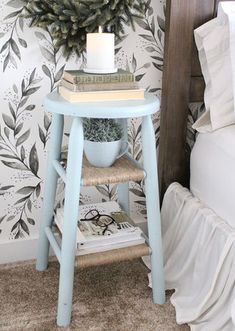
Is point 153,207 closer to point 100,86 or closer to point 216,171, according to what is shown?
point 216,171

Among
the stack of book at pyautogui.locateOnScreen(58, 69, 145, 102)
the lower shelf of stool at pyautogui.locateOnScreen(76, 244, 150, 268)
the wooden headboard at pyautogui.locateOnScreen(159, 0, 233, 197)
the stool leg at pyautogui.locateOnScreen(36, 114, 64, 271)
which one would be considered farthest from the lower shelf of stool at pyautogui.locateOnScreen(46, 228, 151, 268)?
the stack of book at pyautogui.locateOnScreen(58, 69, 145, 102)

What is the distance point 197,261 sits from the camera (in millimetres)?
1461

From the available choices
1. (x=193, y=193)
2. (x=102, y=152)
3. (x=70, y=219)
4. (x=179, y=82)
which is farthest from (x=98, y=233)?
(x=179, y=82)

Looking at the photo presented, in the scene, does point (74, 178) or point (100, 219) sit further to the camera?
point (100, 219)

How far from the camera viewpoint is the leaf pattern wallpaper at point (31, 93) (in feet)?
4.84

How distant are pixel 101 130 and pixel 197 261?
533 millimetres

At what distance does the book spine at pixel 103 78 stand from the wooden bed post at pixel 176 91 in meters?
0.30

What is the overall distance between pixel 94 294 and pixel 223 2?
3.55ft

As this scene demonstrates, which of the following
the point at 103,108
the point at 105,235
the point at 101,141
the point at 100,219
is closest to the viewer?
the point at 103,108

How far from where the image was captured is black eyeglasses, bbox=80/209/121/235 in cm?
151

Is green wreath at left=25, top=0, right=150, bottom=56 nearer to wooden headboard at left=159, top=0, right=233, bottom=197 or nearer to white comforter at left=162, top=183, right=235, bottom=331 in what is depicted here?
wooden headboard at left=159, top=0, right=233, bottom=197

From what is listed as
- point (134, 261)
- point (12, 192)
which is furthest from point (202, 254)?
point (12, 192)

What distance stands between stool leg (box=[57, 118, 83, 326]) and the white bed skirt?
0.36 m

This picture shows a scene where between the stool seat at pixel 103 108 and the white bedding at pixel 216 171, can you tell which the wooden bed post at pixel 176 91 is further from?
the stool seat at pixel 103 108
